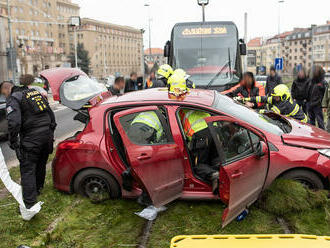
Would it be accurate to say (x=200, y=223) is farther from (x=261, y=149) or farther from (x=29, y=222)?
(x=29, y=222)

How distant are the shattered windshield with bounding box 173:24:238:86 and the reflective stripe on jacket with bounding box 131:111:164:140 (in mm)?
6729

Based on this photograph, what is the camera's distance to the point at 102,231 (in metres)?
4.34

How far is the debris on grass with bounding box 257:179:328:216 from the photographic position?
14.5 feet

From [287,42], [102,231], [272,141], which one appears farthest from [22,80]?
[287,42]

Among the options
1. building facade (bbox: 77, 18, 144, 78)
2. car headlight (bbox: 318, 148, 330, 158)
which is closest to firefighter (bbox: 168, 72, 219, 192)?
car headlight (bbox: 318, 148, 330, 158)

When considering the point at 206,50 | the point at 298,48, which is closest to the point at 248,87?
the point at 206,50

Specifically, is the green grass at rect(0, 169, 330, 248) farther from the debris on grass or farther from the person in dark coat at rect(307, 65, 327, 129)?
the person in dark coat at rect(307, 65, 327, 129)

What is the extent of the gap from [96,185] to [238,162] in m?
2.10

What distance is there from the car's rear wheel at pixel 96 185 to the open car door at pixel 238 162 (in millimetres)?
1638

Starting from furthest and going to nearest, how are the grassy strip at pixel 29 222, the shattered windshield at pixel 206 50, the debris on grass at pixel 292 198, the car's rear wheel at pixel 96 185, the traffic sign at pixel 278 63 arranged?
1. the traffic sign at pixel 278 63
2. the shattered windshield at pixel 206 50
3. the car's rear wheel at pixel 96 185
4. the debris on grass at pixel 292 198
5. the grassy strip at pixel 29 222

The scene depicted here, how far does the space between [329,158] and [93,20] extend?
118 metres

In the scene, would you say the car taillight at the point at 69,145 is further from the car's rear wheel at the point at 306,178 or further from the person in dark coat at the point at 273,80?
the person in dark coat at the point at 273,80

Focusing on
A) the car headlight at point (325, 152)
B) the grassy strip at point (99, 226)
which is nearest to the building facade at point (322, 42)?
the car headlight at point (325, 152)

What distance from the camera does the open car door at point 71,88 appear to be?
207 inches
